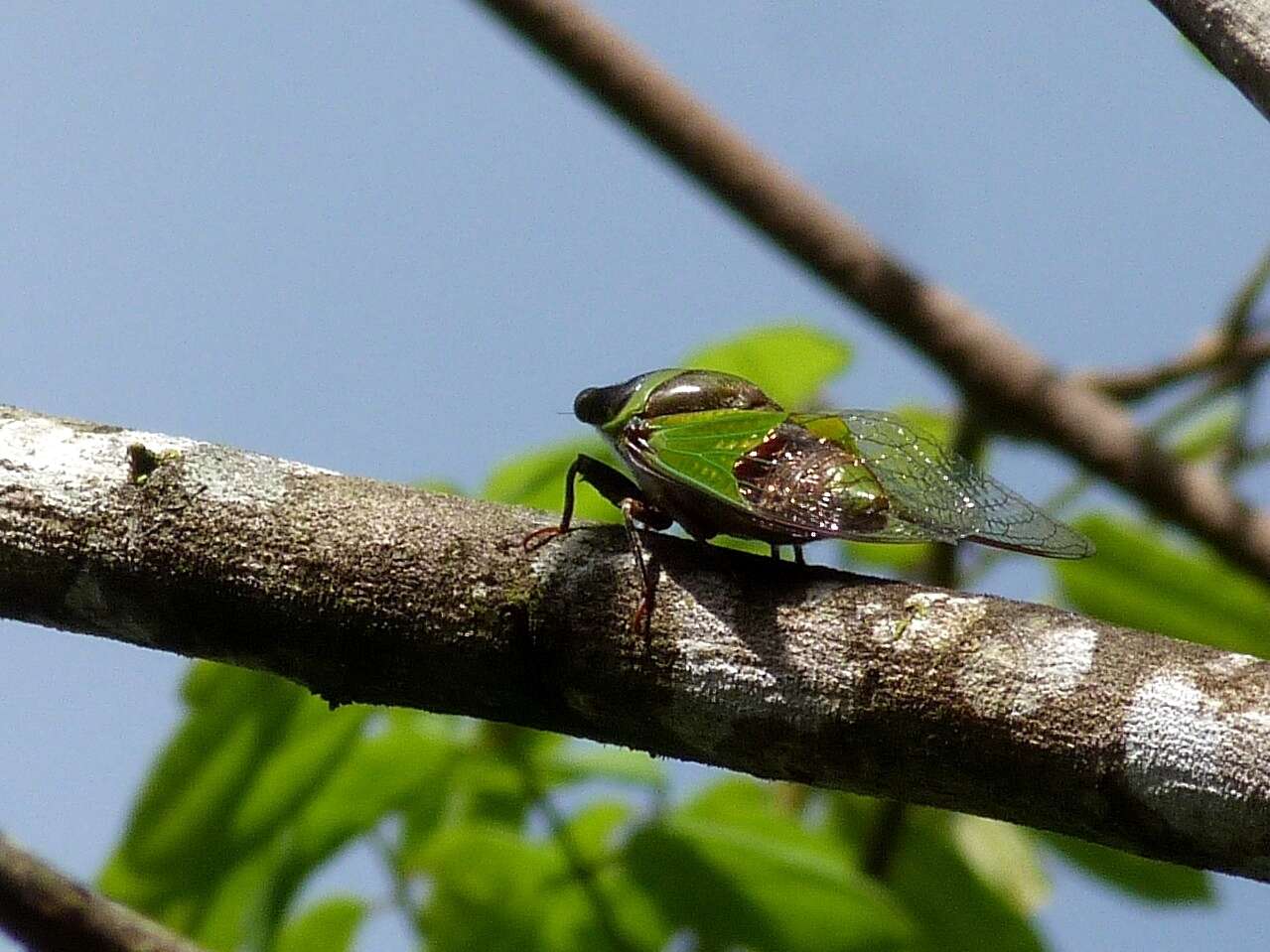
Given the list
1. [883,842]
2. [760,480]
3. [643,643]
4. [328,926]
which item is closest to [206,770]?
[328,926]

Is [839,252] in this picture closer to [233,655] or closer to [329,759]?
[329,759]

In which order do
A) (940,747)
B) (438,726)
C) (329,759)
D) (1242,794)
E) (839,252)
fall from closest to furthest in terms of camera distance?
1. (1242,794)
2. (940,747)
3. (329,759)
4. (438,726)
5. (839,252)

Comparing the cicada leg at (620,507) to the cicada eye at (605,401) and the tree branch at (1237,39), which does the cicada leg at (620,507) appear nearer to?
the cicada eye at (605,401)

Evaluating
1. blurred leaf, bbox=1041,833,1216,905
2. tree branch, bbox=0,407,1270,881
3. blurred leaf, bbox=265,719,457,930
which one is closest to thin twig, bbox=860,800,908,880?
blurred leaf, bbox=1041,833,1216,905

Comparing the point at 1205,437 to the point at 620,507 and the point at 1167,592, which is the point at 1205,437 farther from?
the point at 620,507

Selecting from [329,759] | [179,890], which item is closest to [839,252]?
[329,759]

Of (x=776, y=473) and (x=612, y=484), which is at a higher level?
(x=776, y=473)

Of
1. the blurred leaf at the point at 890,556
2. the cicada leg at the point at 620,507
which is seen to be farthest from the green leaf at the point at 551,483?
the blurred leaf at the point at 890,556
